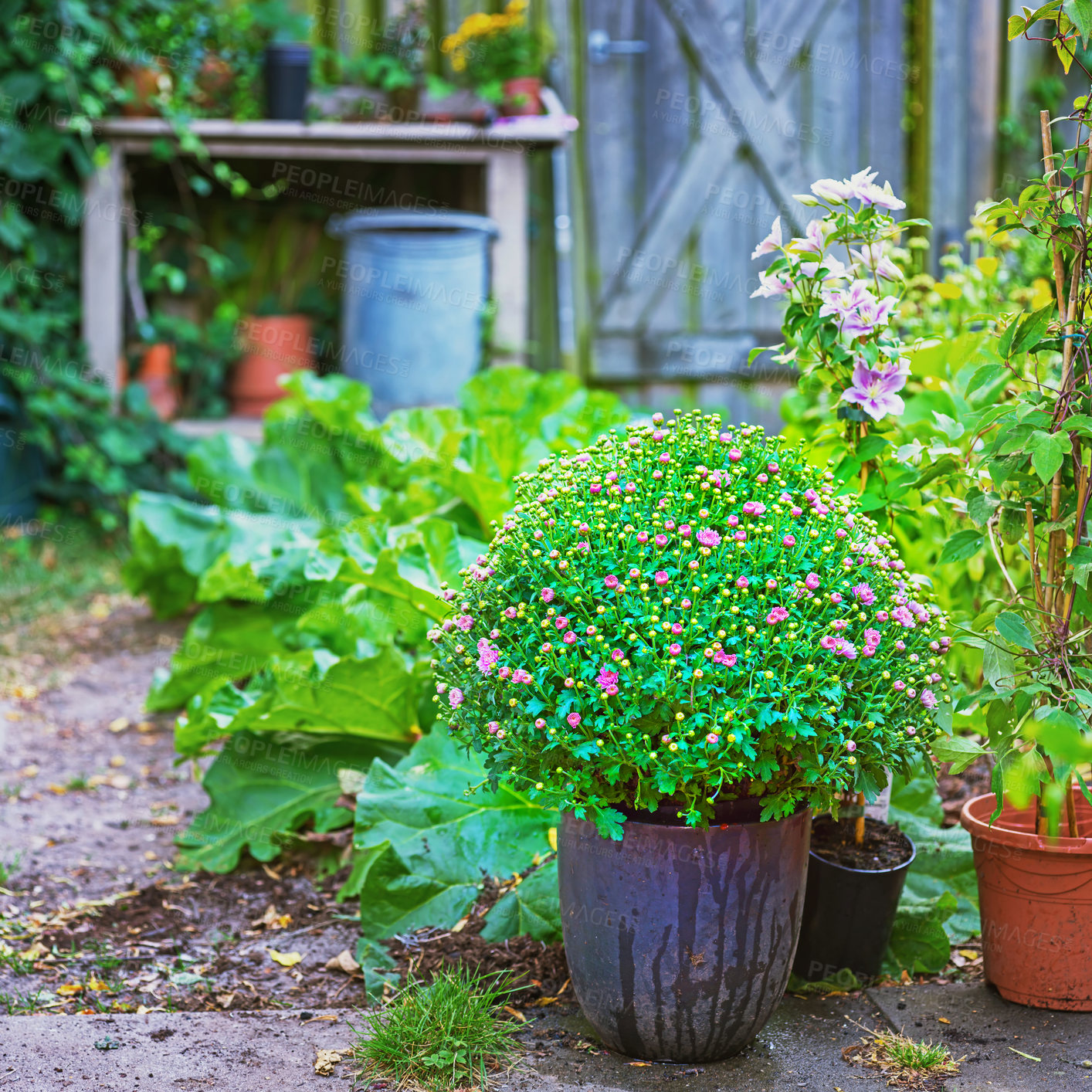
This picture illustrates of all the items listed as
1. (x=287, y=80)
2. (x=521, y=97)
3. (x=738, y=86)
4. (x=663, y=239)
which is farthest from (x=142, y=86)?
(x=738, y=86)

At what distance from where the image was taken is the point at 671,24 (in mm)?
5480

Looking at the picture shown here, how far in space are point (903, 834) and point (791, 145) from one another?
4427 mm

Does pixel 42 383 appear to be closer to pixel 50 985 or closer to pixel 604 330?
pixel 604 330

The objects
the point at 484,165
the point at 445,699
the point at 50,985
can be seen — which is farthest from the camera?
the point at 484,165

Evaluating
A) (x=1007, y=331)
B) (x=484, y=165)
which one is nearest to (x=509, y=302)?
(x=484, y=165)

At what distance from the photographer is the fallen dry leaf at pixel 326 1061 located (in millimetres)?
1624

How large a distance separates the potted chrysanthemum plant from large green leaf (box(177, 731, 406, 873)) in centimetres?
88

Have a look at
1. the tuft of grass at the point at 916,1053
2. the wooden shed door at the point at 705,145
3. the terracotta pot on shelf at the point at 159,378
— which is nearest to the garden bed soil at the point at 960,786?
the tuft of grass at the point at 916,1053

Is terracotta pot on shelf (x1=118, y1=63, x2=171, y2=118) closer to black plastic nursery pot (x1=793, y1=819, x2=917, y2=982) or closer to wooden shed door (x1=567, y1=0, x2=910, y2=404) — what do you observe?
wooden shed door (x1=567, y1=0, x2=910, y2=404)

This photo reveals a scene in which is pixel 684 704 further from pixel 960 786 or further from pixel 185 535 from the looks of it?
pixel 185 535

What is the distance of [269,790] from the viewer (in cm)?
250

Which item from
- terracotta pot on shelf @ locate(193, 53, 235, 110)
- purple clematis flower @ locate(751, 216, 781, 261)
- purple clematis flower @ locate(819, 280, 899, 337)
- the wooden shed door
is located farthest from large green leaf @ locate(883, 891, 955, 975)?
terracotta pot on shelf @ locate(193, 53, 235, 110)

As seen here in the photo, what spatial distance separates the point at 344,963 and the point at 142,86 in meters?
4.24

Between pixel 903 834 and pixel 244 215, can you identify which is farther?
pixel 244 215
